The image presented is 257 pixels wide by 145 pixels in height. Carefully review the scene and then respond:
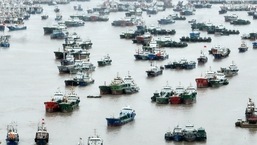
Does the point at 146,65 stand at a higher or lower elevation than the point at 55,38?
lower

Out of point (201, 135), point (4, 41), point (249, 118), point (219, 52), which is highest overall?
point (4, 41)

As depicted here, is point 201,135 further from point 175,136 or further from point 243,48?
point 243,48

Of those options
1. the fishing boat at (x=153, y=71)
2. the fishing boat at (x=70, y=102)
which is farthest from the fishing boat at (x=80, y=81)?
the fishing boat at (x=70, y=102)

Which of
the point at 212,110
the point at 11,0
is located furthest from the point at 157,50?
the point at 11,0

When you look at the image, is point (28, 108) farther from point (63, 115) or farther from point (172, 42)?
point (172, 42)

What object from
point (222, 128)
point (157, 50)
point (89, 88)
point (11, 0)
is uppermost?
point (11, 0)

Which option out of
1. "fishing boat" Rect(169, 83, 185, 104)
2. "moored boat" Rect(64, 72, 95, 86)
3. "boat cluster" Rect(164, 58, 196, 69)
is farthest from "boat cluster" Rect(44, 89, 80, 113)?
"boat cluster" Rect(164, 58, 196, 69)

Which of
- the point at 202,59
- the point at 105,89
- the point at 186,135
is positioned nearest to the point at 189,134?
the point at 186,135
